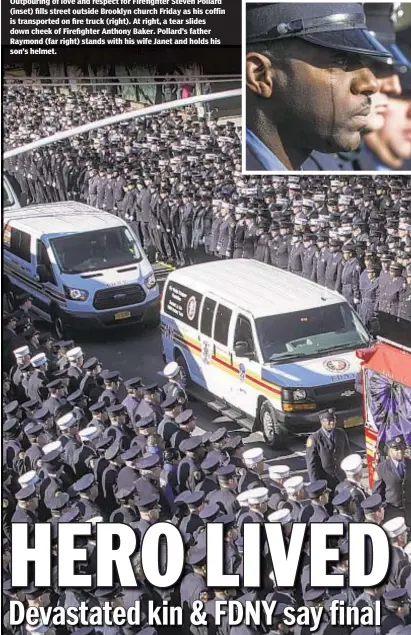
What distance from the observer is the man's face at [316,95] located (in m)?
11.1

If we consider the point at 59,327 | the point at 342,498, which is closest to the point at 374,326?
the point at 342,498

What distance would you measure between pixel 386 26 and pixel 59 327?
11.6ft

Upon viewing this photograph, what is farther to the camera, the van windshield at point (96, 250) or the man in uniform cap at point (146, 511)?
the van windshield at point (96, 250)

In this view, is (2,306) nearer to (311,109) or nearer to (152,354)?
(152,354)

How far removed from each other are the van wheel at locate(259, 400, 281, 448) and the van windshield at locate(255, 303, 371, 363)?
37 cm

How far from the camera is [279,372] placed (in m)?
10.9

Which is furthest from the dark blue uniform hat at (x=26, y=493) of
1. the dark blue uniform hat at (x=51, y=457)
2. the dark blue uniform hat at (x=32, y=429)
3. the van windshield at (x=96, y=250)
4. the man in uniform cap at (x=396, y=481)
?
the man in uniform cap at (x=396, y=481)

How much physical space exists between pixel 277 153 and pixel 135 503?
296 cm

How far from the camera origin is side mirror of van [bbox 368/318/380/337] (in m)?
11.0

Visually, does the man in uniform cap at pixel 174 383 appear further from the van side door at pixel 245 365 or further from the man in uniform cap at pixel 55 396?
the man in uniform cap at pixel 55 396

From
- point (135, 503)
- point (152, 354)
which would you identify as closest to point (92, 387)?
point (152, 354)

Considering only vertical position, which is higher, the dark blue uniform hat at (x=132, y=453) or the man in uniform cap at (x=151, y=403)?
the man in uniform cap at (x=151, y=403)

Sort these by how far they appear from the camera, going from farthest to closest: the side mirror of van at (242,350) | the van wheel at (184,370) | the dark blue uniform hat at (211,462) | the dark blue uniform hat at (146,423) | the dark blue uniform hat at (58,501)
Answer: the van wheel at (184,370) → the side mirror of van at (242,350) → the dark blue uniform hat at (146,423) → the dark blue uniform hat at (211,462) → the dark blue uniform hat at (58,501)

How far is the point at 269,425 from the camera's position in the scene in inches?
432
